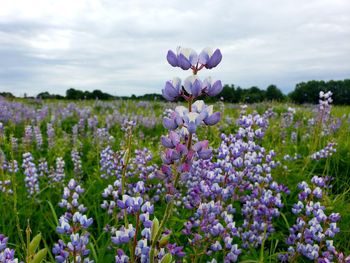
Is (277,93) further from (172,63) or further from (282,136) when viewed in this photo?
(172,63)

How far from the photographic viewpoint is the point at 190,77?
143 centimetres

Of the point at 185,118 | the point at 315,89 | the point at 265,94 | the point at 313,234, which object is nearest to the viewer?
the point at 185,118

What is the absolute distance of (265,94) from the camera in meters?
23.3

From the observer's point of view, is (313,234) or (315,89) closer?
(313,234)

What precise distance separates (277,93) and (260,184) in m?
21.0

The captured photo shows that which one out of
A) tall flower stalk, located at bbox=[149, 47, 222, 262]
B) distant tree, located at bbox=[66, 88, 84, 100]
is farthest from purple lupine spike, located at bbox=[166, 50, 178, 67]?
distant tree, located at bbox=[66, 88, 84, 100]

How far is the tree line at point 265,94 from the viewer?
16895mm

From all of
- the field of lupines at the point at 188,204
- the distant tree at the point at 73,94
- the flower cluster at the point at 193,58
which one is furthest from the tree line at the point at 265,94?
the flower cluster at the point at 193,58

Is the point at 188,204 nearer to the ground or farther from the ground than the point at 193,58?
nearer to the ground

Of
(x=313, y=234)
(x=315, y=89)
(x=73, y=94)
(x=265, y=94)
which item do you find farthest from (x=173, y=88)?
(x=315, y=89)

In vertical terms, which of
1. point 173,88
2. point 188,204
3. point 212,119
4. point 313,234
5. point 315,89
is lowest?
point 313,234

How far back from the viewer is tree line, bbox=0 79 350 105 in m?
16.9

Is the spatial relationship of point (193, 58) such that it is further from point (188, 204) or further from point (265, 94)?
point (265, 94)

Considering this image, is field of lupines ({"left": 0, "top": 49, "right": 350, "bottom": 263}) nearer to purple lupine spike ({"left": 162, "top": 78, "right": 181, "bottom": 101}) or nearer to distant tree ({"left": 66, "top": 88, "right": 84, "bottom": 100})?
purple lupine spike ({"left": 162, "top": 78, "right": 181, "bottom": 101})
